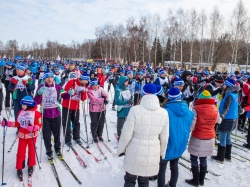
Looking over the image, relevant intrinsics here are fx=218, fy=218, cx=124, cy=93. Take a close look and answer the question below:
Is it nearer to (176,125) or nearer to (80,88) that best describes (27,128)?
(80,88)

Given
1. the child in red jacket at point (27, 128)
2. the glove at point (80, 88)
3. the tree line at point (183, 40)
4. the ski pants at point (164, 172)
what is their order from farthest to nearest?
the tree line at point (183, 40) → the glove at point (80, 88) → the child in red jacket at point (27, 128) → the ski pants at point (164, 172)

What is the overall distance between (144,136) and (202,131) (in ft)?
4.91

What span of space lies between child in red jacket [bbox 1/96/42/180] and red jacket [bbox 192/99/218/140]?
287 cm

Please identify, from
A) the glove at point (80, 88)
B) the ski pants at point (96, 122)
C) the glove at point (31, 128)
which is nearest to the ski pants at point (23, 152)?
the glove at point (31, 128)

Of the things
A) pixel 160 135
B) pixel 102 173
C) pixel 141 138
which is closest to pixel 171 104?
pixel 160 135

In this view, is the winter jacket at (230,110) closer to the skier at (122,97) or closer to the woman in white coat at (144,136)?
the skier at (122,97)

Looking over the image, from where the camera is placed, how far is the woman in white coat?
2.75 meters

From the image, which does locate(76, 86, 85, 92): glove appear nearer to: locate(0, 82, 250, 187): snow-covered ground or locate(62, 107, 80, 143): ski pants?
locate(62, 107, 80, 143): ski pants

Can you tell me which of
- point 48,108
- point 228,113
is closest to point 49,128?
point 48,108

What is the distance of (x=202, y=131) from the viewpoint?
3.80 metres

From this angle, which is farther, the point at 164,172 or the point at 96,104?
the point at 96,104

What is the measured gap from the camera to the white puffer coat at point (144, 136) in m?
2.75

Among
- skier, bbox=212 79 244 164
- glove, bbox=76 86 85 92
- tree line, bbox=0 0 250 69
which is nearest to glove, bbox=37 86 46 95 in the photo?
glove, bbox=76 86 85 92

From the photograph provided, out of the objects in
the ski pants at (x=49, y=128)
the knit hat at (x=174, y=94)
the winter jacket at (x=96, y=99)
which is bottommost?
the ski pants at (x=49, y=128)
